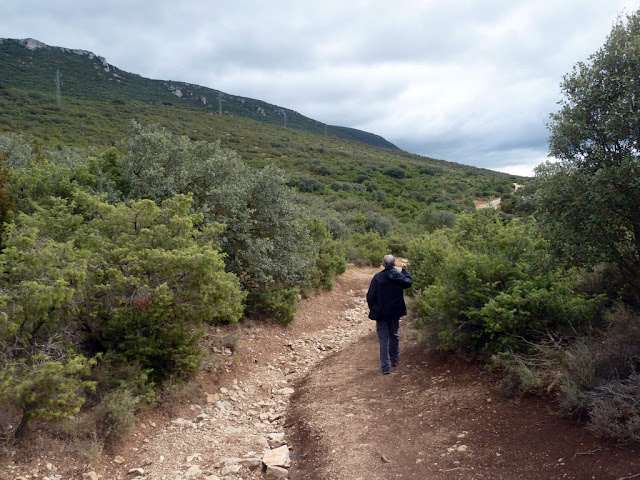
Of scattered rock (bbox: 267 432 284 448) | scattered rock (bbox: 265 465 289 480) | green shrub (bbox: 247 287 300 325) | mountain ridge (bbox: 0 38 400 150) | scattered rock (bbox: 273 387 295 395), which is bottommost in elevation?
scattered rock (bbox: 273 387 295 395)

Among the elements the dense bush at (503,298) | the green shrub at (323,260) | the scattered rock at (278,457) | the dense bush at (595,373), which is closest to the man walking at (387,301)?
the dense bush at (503,298)

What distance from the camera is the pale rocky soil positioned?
392cm

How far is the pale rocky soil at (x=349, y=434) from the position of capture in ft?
12.9

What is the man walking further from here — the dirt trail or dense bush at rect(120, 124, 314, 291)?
dense bush at rect(120, 124, 314, 291)

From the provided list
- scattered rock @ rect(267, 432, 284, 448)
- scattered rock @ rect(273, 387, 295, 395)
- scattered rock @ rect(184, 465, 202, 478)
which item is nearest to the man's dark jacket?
scattered rock @ rect(273, 387, 295, 395)

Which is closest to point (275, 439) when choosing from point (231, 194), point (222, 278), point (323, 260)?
point (222, 278)

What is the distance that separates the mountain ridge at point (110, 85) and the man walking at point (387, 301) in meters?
58.8

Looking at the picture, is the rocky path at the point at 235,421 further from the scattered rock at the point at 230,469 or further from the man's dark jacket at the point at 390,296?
the man's dark jacket at the point at 390,296

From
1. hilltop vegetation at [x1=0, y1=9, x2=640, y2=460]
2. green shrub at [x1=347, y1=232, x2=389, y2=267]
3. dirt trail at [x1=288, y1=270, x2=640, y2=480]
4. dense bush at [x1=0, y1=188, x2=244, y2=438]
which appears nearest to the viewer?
dirt trail at [x1=288, y1=270, x2=640, y2=480]

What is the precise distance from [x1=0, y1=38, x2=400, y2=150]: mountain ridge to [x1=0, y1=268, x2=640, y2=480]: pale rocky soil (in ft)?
192

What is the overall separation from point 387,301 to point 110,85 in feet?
246

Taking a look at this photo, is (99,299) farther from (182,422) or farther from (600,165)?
(600,165)

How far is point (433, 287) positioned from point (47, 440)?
5392mm

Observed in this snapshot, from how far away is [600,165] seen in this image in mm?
4883
